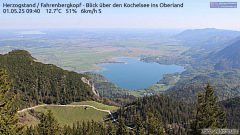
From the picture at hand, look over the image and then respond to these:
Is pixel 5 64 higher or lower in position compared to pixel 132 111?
higher

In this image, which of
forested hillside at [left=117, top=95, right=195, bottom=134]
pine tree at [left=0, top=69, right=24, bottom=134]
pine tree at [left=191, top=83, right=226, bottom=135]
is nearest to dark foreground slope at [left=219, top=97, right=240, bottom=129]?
forested hillside at [left=117, top=95, right=195, bottom=134]

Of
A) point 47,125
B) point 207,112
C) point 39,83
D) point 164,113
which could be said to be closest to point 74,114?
point 39,83

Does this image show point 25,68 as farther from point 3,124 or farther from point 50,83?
point 3,124

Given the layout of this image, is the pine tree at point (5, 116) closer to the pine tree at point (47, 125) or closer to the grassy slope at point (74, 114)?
the pine tree at point (47, 125)

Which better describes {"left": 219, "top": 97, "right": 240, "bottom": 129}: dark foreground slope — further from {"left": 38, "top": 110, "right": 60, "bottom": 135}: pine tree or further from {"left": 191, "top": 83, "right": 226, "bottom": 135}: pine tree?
{"left": 38, "top": 110, "right": 60, "bottom": 135}: pine tree

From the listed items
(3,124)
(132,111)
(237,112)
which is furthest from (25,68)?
(237,112)

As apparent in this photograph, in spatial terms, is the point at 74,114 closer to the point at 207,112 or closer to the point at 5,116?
the point at 5,116
